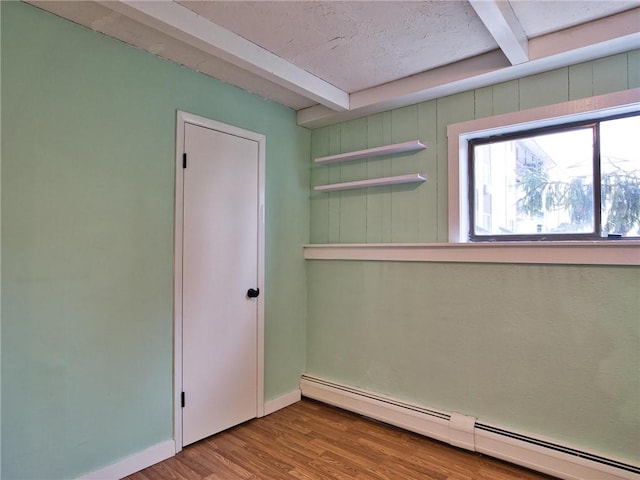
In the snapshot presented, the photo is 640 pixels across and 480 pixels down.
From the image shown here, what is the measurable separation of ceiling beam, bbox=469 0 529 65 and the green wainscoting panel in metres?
1.24

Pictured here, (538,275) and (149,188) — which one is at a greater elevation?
(149,188)

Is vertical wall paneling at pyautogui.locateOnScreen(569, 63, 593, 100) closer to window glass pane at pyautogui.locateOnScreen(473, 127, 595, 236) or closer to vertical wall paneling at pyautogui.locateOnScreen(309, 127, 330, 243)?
window glass pane at pyautogui.locateOnScreen(473, 127, 595, 236)

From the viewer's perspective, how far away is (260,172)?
3006 millimetres

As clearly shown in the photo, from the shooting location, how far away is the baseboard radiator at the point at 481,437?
204cm

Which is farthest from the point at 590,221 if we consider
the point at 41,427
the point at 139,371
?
→ the point at 41,427

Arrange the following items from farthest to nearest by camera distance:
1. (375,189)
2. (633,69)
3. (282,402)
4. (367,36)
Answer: (282,402) → (375,189) → (367,36) → (633,69)

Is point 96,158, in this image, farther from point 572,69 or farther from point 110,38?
point 572,69

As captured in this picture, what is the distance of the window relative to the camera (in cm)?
213

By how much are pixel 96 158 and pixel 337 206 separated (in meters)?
1.84

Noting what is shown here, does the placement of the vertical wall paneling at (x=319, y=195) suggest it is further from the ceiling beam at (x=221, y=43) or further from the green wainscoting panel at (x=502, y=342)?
the ceiling beam at (x=221, y=43)

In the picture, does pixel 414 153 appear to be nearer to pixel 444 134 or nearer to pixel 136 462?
pixel 444 134

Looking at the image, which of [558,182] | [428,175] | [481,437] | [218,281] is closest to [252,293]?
[218,281]

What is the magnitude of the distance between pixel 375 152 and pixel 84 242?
81.0 inches

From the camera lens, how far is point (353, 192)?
318 cm
